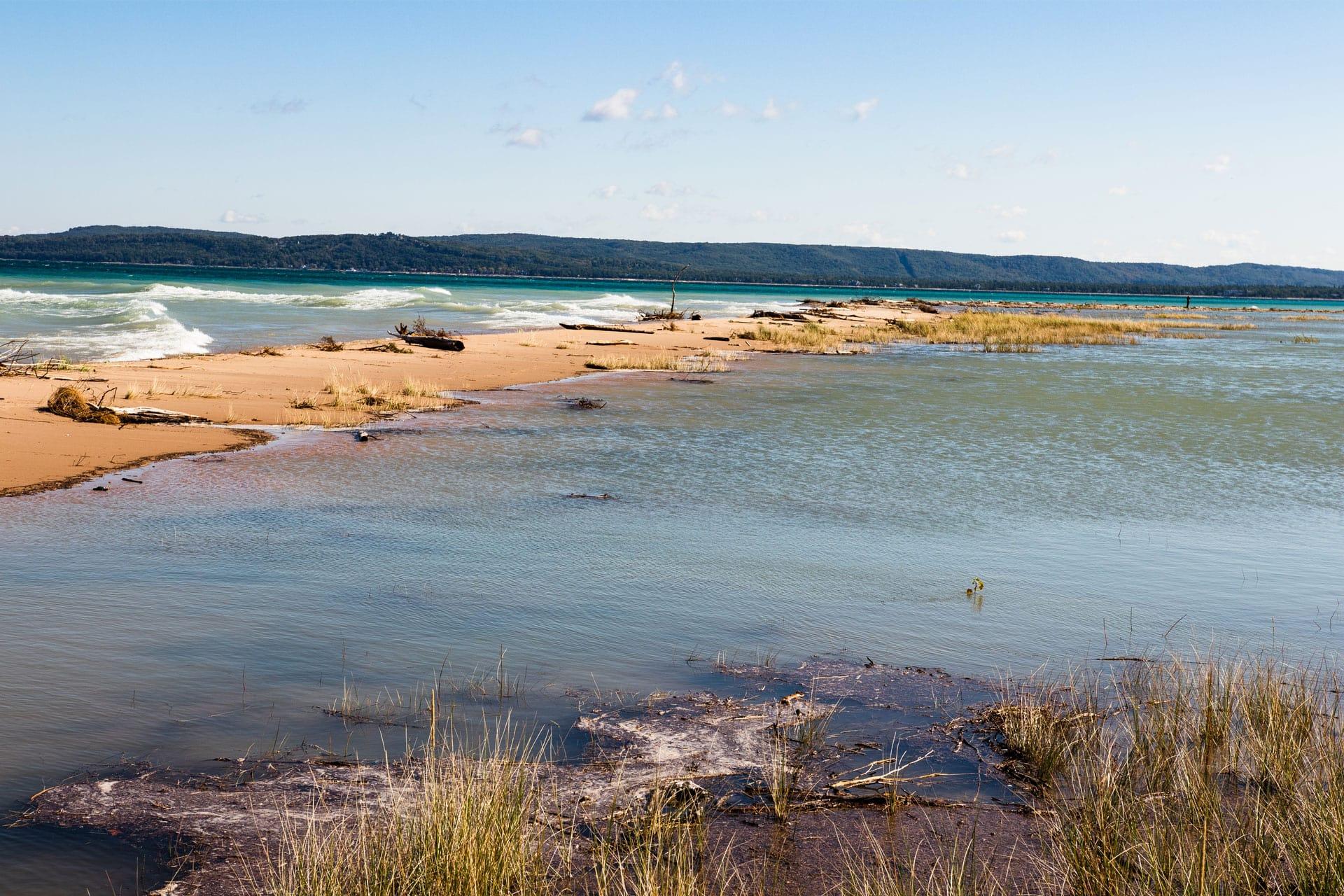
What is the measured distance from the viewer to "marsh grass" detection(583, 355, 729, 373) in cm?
3120

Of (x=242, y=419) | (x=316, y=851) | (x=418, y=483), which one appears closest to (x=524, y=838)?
(x=316, y=851)

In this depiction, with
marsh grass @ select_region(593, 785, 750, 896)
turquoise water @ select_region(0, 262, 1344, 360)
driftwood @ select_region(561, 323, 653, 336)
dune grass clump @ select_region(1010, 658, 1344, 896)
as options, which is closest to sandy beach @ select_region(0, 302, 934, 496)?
driftwood @ select_region(561, 323, 653, 336)

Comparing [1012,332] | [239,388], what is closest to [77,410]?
[239,388]

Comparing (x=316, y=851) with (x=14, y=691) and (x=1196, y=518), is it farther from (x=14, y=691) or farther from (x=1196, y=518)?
(x=1196, y=518)

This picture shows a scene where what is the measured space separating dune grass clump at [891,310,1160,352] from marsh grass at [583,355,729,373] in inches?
613

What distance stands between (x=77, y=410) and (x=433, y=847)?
14789 millimetres

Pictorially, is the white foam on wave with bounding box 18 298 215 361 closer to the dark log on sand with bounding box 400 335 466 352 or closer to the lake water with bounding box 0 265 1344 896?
the dark log on sand with bounding box 400 335 466 352

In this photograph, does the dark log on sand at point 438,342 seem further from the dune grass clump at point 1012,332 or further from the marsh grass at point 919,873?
the marsh grass at point 919,873

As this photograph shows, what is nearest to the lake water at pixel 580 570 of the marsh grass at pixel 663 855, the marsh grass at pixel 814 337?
the marsh grass at pixel 663 855

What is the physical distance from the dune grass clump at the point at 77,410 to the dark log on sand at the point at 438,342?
16.8 meters

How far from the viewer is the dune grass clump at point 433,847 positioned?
13.0 ft

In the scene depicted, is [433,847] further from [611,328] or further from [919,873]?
[611,328]

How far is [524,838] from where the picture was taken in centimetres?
425

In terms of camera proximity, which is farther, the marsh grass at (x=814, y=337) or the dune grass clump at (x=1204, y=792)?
the marsh grass at (x=814, y=337)
